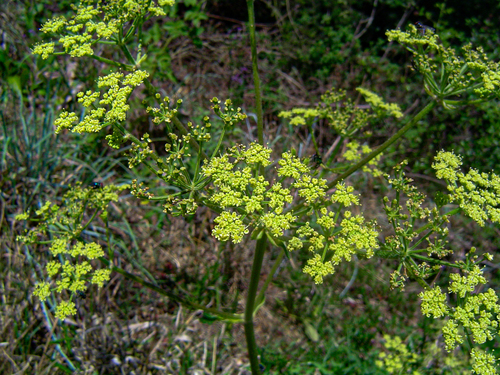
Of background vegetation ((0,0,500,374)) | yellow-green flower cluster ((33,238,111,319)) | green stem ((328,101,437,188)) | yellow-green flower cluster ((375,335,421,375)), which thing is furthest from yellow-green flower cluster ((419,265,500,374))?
yellow-green flower cluster ((33,238,111,319))

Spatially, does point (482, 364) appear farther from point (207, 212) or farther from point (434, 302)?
point (207, 212)

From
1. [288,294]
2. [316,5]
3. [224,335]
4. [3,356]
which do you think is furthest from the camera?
[316,5]

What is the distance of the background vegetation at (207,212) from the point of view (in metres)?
5.07

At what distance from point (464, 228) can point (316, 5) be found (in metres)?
5.19

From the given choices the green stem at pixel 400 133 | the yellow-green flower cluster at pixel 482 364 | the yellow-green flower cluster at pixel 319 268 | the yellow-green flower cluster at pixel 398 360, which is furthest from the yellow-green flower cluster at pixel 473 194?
the yellow-green flower cluster at pixel 398 360

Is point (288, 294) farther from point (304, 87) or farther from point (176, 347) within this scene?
point (304, 87)

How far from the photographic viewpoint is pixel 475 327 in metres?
2.88

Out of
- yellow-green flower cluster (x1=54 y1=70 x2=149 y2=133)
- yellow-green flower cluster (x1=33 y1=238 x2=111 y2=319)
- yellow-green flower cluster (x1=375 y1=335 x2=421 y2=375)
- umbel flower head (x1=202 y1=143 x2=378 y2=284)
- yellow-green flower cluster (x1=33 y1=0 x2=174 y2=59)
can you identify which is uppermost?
yellow-green flower cluster (x1=33 y1=0 x2=174 y2=59)

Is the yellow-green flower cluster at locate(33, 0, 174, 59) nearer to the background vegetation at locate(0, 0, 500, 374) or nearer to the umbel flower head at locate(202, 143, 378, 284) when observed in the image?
the umbel flower head at locate(202, 143, 378, 284)

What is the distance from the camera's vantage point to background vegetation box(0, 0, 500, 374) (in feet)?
A: 16.6

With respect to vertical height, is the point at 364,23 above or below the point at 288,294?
above

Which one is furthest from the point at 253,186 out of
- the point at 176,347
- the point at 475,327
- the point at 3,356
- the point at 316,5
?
the point at 316,5

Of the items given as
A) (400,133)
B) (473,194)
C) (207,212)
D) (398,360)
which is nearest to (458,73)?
(400,133)

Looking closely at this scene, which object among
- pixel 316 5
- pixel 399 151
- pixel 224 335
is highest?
pixel 316 5
